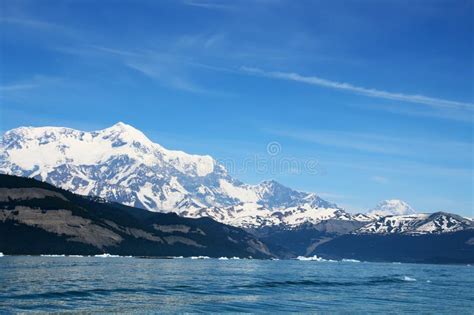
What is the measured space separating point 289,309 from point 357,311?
14960mm

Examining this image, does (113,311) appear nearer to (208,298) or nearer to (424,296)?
(208,298)

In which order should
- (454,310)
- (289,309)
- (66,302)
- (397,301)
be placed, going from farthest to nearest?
1. (397,301)
2. (454,310)
3. (289,309)
4. (66,302)

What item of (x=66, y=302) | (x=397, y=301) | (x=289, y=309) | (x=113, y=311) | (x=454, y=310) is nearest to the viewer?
(x=113, y=311)

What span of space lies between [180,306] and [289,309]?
23793 mm

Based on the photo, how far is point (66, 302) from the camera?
397 ft

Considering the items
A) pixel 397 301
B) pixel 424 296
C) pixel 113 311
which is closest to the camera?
pixel 113 311

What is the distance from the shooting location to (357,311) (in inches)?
5153

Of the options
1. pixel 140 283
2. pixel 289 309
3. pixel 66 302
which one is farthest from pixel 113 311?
pixel 140 283

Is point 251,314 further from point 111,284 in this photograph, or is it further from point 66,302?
point 111,284

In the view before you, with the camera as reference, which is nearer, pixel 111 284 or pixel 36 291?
pixel 36 291

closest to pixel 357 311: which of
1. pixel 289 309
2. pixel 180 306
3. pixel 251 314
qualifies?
pixel 289 309

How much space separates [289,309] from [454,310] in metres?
41.6

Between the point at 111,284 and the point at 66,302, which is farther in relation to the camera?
the point at 111,284

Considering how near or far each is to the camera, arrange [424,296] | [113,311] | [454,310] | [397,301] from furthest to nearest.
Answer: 1. [424,296]
2. [397,301]
3. [454,310]
4. [113,311]
